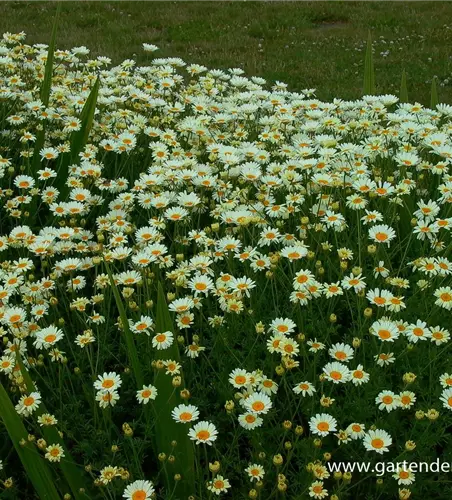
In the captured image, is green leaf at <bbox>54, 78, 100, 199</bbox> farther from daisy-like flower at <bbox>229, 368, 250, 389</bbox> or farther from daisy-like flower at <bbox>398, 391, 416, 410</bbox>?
daisy-like flower at <bbox>398, 391, 416, 410</bbox>

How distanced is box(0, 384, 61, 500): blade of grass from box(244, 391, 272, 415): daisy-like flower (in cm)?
58

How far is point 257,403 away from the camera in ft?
6.07

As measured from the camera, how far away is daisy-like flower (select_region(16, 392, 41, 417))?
6.27 feet

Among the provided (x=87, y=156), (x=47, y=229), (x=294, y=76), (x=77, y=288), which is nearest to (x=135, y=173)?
(x=87, y=156)

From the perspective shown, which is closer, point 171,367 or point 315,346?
point 171,367

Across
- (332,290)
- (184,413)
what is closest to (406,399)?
(332,290)

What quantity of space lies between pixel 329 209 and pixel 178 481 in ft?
4.23

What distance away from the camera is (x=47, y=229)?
268 cm

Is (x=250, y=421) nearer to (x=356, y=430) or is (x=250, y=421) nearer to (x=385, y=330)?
(x=356, y=430)

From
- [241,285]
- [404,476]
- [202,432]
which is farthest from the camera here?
[241,285]

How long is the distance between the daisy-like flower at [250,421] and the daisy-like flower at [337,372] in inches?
9.3

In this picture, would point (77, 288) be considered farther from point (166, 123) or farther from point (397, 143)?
point (397, 143)

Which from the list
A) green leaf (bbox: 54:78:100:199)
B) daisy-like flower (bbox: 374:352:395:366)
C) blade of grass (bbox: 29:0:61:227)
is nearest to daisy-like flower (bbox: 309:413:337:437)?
daisy-like flower (bbox: 374:352:395:366)

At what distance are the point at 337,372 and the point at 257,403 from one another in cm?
26
